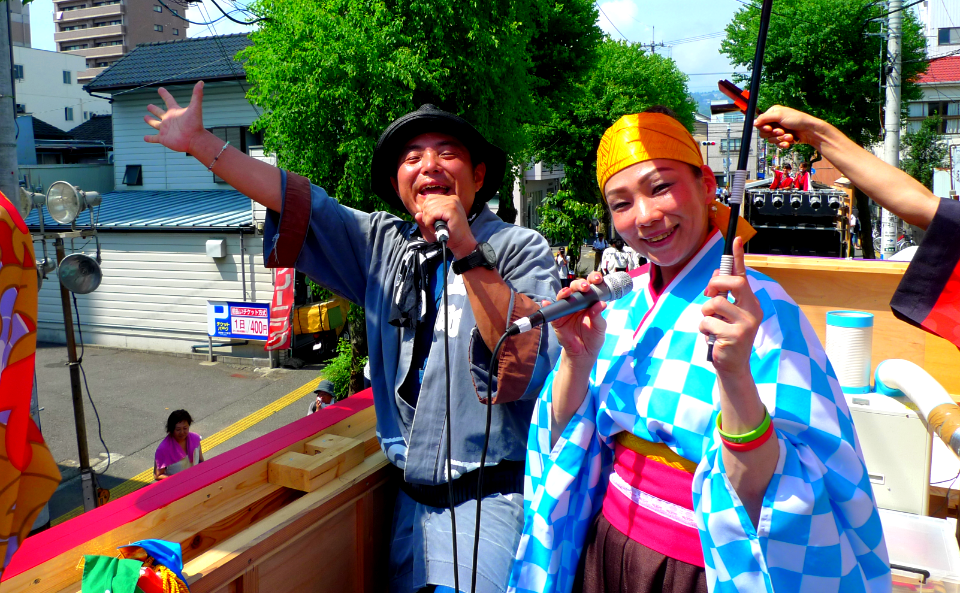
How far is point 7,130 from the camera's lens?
15.9ft

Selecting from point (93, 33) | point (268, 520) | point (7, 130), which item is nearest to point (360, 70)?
point (7, 130)

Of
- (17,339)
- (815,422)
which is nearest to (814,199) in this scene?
(815,422)

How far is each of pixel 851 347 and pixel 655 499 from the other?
1.56 meters

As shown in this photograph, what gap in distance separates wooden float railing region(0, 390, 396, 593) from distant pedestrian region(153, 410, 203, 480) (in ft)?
14.3

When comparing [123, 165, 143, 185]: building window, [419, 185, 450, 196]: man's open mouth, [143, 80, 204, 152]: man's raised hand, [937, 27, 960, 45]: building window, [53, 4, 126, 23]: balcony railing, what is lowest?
[419, 185, 450, 196]: man's open mouth

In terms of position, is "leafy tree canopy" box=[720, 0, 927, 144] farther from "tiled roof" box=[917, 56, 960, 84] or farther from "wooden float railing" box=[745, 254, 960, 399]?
"tiled roof" box=[917, 56, 960, 84]

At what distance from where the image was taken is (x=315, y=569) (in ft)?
6.32

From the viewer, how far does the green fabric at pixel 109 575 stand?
143cm

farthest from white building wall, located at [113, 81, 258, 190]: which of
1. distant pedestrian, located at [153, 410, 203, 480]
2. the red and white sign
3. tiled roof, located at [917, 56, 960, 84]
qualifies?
tiled roof, located at [917, 56, 960, 84]

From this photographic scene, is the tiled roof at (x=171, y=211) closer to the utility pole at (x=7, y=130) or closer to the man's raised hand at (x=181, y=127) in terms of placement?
the utility pole at (x=7, y=130)

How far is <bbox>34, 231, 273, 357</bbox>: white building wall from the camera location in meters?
13.0

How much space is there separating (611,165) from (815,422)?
0.68 m

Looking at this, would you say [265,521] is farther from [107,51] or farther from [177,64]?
[107,51]

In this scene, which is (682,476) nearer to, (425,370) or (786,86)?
(425,370)
